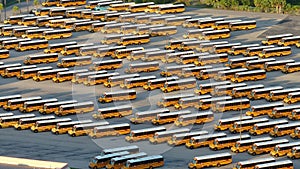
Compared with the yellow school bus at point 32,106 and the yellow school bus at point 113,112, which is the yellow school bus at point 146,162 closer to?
the yellow school bus at point 113,112

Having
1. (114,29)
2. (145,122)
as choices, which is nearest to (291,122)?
(145,122)

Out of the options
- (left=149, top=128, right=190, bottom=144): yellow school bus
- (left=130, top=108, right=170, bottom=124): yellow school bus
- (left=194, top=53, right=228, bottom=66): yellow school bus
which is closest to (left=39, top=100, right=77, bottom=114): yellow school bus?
(left=130, top=108, right=170, bottom=124): yellow school bus

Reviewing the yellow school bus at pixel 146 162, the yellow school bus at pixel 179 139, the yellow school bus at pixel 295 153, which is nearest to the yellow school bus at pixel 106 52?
the yellow school bus at pixel 179 139

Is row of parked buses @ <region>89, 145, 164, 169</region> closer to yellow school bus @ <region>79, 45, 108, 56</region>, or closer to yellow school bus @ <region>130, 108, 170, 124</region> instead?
yellow school bus @ <region>130, 108, 170, 124</region>

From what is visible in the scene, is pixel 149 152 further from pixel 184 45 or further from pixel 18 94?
pixel 184 45

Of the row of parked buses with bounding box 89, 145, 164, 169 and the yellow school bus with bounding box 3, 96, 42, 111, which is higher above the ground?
the yellow school bus with bounding box 3, 96, 42, 111
